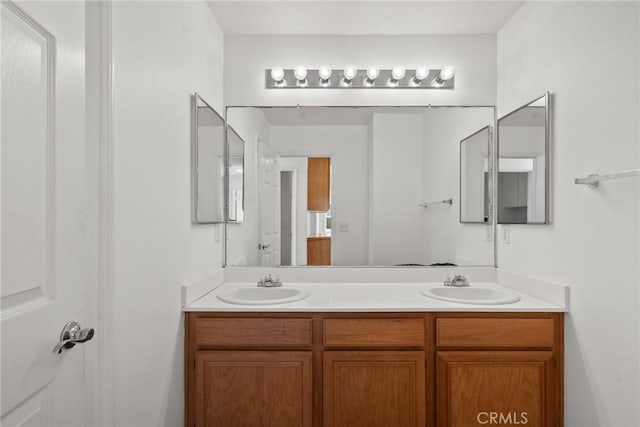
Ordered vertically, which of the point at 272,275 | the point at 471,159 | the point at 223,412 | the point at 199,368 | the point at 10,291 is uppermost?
the point at 471,159

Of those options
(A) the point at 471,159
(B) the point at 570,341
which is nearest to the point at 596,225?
(B) the point at 570,341

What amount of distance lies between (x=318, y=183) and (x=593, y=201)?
137 centimetres

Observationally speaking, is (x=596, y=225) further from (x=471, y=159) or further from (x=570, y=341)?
(x=471, y=159)

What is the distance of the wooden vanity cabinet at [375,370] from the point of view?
65.0 inches

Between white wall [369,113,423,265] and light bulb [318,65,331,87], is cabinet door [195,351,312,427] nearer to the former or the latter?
white wall [369,113,423,265]

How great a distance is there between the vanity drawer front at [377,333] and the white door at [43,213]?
98 centimetres

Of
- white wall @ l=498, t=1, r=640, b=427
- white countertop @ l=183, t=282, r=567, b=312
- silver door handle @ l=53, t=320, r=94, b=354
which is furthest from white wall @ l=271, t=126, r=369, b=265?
silver door handle @ l=53, t=320, r=94, b=354

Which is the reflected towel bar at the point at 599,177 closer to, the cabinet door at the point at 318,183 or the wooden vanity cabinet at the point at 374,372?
the wooden vanity cabinet at the point at 374,372

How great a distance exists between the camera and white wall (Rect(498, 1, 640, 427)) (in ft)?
4.17

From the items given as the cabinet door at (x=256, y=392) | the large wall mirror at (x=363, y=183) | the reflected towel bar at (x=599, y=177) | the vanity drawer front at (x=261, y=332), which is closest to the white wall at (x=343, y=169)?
the large wall mirror at (x=363, y=183)

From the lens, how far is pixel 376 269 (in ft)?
7.38

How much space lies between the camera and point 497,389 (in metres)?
1.65

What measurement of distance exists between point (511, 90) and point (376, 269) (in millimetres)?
1298

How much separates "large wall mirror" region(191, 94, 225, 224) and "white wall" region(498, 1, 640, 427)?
5.58 ft
